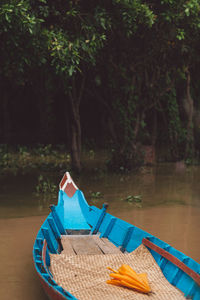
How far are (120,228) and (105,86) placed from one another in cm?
1027

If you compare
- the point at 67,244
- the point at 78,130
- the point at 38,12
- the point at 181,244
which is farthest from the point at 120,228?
the point at 78,130

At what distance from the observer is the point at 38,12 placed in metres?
10.4

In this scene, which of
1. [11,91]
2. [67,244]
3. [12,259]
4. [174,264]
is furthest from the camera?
[11,91]

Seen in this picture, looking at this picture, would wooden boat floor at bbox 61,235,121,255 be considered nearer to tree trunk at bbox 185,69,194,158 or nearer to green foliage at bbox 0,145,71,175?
green foliage at bbox 0,145,71,175

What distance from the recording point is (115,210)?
32.2ft

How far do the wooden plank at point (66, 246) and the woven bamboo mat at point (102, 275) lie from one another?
390mm

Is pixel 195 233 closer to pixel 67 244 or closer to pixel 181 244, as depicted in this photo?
pixel 181 244

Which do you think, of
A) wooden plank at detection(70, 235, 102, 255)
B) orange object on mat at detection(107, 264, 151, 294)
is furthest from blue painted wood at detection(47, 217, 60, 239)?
orange object on mat at detection(107, 264, 151, 294)

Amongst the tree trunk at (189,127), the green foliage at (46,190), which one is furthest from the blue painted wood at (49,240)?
the tree trunk at (189,127)

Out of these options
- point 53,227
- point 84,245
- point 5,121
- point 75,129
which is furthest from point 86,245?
point 5,121

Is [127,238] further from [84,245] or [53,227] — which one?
[53,227]

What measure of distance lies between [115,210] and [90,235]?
3.04m

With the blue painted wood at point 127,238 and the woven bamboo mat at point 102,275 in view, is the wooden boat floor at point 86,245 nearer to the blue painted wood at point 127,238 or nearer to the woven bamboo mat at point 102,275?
the blue painted wood at point 127,238

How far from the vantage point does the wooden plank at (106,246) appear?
6090 mm
